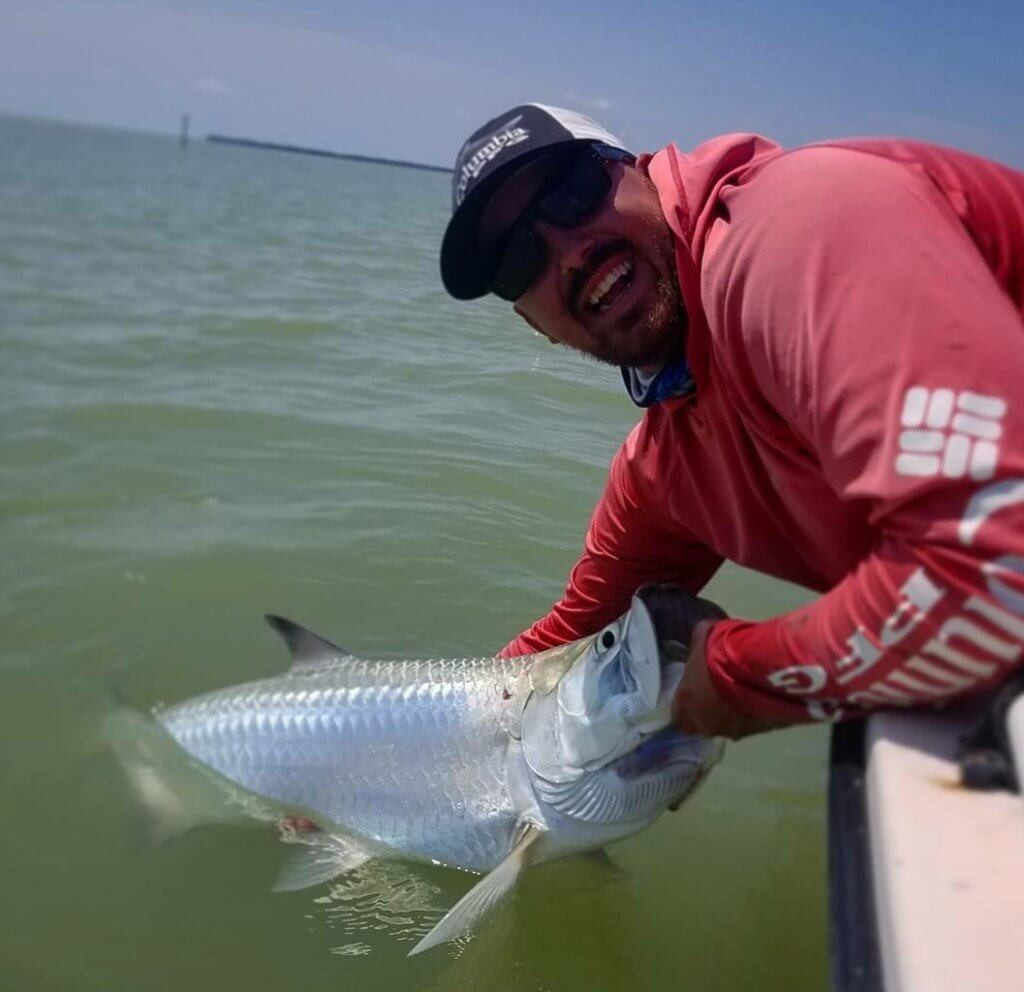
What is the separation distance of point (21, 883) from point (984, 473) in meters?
2.92

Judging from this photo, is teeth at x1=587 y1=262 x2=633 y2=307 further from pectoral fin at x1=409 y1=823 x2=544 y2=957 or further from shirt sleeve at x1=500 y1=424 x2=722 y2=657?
pectoral fin at x1=409 y1=823 x2=544 y2=957

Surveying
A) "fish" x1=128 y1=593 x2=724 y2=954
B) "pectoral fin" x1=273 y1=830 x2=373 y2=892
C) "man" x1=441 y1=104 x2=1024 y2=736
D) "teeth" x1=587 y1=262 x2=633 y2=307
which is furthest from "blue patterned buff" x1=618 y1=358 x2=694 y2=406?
"pectoral fin" x1=273 y1=830 x2=373 y2=892

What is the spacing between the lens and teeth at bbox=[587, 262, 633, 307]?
2.28m

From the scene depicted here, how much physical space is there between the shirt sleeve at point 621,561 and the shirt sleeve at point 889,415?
3.46 feet

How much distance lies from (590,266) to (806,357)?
82 cm

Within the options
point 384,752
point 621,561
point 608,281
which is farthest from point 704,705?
point 384,752

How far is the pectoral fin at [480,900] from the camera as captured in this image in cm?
244

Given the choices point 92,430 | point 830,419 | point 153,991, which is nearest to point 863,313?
point 830,419

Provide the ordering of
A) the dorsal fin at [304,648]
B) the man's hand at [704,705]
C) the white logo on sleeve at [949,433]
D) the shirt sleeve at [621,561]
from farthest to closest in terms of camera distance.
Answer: the dorsal fin at [304,648] → the shirt sleeve at [621,561] → the man's hand at [704,705] → the white logo on sleeve at [949,433]

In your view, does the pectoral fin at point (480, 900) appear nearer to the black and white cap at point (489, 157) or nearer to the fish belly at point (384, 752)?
the fish belly at point (384, 752)

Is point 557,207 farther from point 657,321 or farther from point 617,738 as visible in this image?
point 617,738

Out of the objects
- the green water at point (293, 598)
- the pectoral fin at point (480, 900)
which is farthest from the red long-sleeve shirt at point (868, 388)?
the green water at point (293, 598)

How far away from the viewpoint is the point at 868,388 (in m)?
1.49

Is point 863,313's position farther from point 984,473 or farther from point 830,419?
point 984,473
